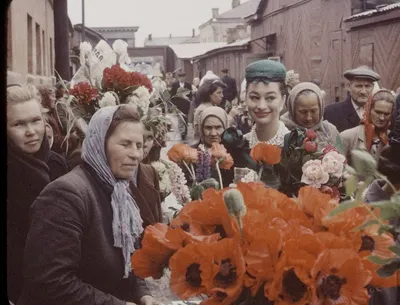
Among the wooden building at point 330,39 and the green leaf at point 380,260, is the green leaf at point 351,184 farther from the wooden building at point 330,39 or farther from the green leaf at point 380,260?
the wooden building at point 330,39

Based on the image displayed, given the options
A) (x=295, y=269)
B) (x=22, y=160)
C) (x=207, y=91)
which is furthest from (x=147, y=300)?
(x=207, y=91)

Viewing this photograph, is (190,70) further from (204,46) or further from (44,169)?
(44,169)

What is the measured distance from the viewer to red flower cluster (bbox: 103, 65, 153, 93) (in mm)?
4738

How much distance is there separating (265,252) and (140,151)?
4.28 feet

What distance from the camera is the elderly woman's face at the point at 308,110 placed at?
4.80 meters

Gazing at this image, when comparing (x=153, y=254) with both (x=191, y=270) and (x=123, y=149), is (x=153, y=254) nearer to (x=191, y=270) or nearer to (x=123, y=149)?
(x=191, y=270)

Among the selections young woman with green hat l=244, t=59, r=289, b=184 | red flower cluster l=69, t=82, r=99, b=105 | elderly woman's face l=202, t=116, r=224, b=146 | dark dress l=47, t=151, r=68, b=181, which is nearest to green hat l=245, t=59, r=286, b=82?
young woman with green hat l=244, t=59, r=289, b=184

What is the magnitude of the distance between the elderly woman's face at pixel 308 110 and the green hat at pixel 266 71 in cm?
111

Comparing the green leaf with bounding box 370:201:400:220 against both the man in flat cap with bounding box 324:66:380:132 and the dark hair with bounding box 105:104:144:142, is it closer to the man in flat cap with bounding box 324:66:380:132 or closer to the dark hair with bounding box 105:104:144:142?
the dark hair with bounding box 105:104:144:142

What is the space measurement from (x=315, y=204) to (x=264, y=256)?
220 mm

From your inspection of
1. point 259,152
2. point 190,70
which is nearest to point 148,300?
point 259,152

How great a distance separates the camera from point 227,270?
63.4 inches

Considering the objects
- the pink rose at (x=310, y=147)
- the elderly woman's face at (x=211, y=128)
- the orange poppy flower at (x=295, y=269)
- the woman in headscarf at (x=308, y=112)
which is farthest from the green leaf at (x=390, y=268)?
the elderly woman's face at (x=211, y=128)

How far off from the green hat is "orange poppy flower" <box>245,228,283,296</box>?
7.10 ft
